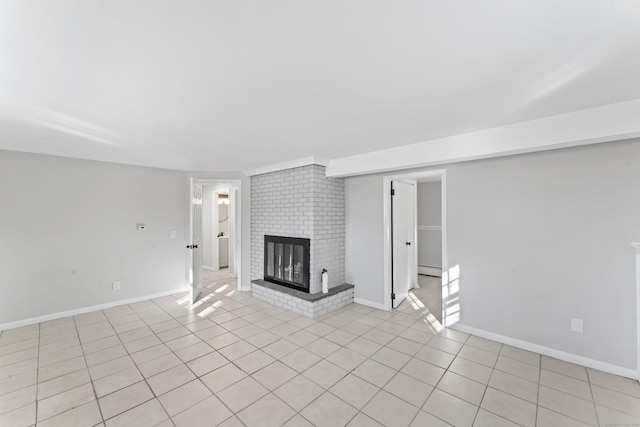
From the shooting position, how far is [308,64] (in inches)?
64.2

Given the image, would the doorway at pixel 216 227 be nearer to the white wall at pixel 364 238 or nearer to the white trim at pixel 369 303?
the white wall at pixel 364 238

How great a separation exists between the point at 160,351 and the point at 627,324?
15.4 ft

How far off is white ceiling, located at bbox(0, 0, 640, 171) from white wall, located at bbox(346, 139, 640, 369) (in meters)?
0.73

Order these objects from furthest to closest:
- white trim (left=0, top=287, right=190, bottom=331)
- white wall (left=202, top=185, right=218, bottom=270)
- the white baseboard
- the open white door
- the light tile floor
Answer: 1. white wall (left=202, top=185, right=218, bottom=270)
2. the white baseboard
3. the open white door
4. white trim (left=0, top=287, right=190, bottom=331)
5. the light tile floor

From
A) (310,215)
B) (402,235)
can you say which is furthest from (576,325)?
(310,215)

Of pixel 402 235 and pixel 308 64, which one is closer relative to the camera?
pixel 308 64

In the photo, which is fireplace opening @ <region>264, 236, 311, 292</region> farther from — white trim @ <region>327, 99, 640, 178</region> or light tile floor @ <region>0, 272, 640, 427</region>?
white trim @ <region>327, 99, 640, 178</region>

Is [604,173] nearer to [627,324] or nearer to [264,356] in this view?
[627,324]

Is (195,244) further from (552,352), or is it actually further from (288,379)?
(552,352)

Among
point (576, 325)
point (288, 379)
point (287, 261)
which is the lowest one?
point (288, 379)

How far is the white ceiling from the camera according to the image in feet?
4.02

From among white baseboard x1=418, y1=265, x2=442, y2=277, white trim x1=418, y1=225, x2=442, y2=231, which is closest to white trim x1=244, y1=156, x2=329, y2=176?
white trim x1=418, y1=225, x2=442, y2=231

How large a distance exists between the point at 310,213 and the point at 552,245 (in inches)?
118

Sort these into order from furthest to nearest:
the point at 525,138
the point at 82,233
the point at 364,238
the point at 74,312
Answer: the point at 364,238 → the point at 82,233 → the point at 74,312 → the point at 525,138
